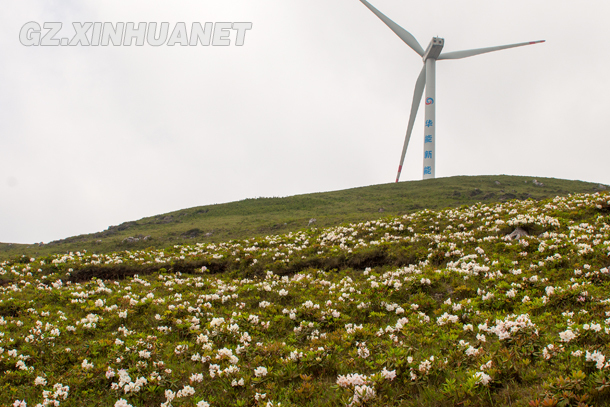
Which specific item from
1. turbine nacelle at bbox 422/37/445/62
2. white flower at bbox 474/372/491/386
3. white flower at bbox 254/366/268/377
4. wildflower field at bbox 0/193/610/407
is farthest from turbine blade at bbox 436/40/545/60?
white flower at bbox 254/366/268/377

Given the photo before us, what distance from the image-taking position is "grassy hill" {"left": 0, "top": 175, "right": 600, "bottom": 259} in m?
48.2

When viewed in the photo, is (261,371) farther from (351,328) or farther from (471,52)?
(471,52)

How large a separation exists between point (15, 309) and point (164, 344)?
23.1ft

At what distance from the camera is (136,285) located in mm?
14805

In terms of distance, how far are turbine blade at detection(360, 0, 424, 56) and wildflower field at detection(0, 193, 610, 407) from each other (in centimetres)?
6418

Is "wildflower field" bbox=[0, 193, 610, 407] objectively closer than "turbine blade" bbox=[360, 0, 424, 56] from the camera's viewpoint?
Yes

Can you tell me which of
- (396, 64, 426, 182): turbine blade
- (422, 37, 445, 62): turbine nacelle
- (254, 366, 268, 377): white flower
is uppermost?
(422, 37, 445, 62): turbine nacelle

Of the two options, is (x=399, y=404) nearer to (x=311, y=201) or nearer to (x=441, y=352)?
(x=441, y=352)

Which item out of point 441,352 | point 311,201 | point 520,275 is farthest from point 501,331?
point 311,201

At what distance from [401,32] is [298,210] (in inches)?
1747

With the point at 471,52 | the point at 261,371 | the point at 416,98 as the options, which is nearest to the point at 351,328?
the point at 261,371

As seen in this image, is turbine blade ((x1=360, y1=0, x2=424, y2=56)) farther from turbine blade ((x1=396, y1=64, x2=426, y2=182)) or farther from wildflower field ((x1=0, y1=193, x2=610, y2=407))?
wildflower field ((x1=0, y1=193, x2=610, y2=407))

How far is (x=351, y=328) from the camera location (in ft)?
30.2

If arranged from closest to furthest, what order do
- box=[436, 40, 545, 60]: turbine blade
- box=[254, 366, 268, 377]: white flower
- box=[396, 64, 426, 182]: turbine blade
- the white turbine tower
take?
box=[254, 366, 268, 377]: white flower, box=[436, 40, 545, 60]: turbine blade, the white turbine tower, box=[396, 64, 426, 182]: turbine blade
